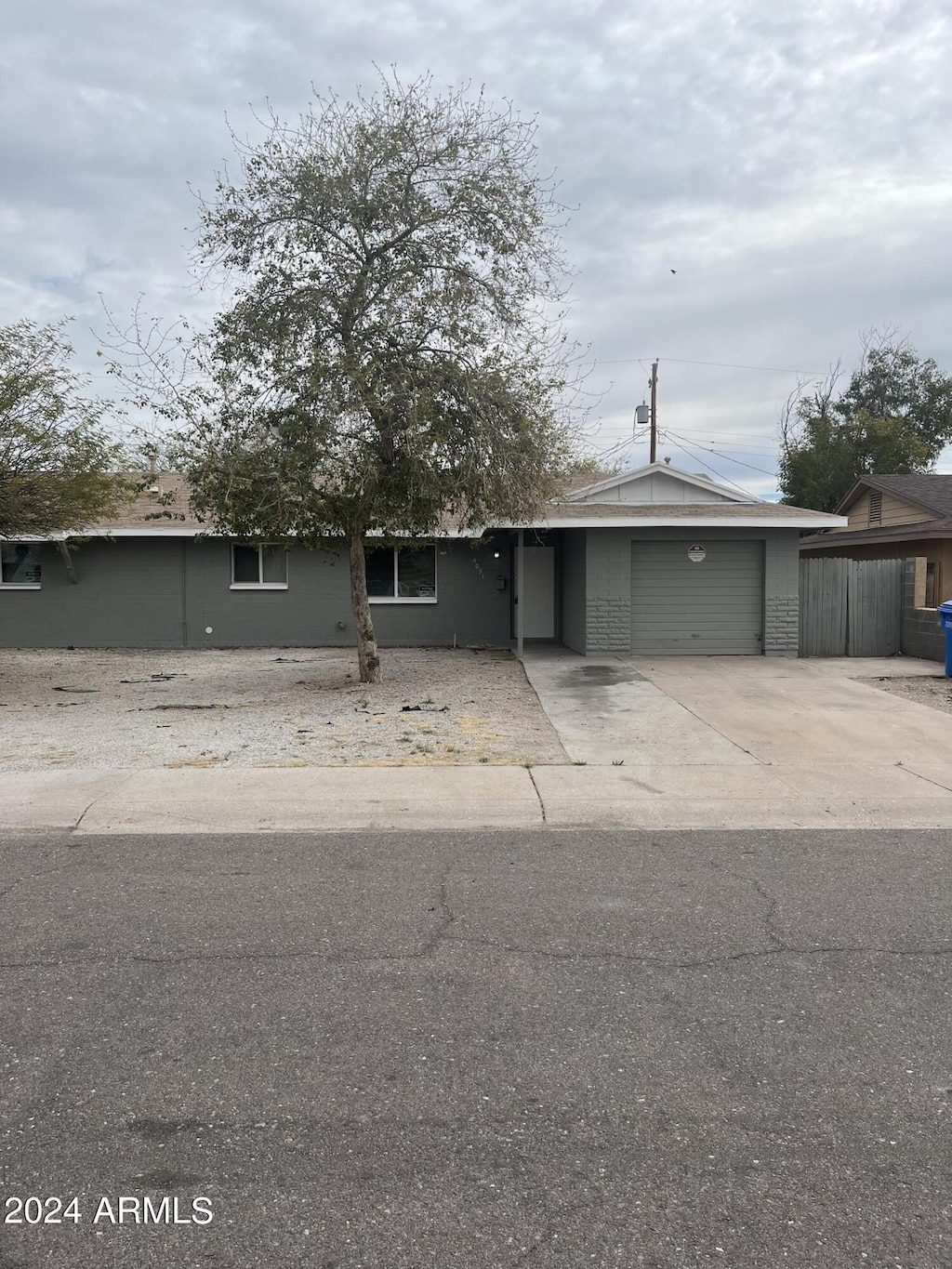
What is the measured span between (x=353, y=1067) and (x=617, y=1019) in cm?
106

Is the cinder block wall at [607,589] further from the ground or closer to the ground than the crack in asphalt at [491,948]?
further from the ground

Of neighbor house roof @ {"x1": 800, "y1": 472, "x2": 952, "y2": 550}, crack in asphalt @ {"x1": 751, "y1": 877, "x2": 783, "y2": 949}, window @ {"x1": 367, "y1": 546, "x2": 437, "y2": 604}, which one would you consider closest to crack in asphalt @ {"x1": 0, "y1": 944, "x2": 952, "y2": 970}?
crack in asphalt @ {"x1": 751, "y1": 877, "x2": 783, "y2": 949}

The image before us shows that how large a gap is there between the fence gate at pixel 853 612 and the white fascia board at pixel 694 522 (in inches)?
46.4

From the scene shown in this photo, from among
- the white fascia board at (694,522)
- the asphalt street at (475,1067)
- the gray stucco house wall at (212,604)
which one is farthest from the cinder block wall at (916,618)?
the asphalt street at (475,1067)

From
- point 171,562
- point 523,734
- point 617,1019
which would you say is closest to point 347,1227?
point 617,1019

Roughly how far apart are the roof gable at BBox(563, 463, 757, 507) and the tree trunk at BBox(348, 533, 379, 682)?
16.7 ft

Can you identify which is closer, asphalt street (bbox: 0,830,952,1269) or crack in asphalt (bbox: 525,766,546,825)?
asphalt street (bbox: 0,830,952,1269)

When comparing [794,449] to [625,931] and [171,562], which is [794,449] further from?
[625,931]

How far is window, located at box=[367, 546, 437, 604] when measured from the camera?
19.9 metres

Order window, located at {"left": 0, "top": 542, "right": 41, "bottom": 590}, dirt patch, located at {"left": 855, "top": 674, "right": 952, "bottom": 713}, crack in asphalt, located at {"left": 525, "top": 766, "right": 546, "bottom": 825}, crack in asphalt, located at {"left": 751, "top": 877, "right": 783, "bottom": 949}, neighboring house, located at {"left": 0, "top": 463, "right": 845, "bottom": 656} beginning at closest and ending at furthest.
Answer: crack in asphalt, located at {"left": 751, "top": 877, "right": 783, "bottom": 949} < crack in asphalt, located at {"left": 525, "top": 766, "right": 546, "bottom": 825} < dirt patch, located at {"left": 855, "top": 674, "right": 952, "bottom": 713} < neighboring house, located at {"left": 0, "top": 463, "right": 845, "bottom": 656} < window, located at {"left": 0, "top": 542, "right": 41, "bottom": 590}

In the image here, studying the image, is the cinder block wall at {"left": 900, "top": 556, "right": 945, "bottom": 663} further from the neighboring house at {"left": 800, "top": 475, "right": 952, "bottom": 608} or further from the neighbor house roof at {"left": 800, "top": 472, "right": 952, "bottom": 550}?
the neighbor house roof at {"left": 800, "top": 472, "right": 952, "bottom": 550}

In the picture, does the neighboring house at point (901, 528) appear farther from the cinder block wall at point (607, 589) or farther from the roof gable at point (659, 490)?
the cinder block wall at point (607, 589)

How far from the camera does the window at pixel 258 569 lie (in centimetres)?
1977

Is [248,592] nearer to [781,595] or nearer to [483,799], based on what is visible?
[781,595]
